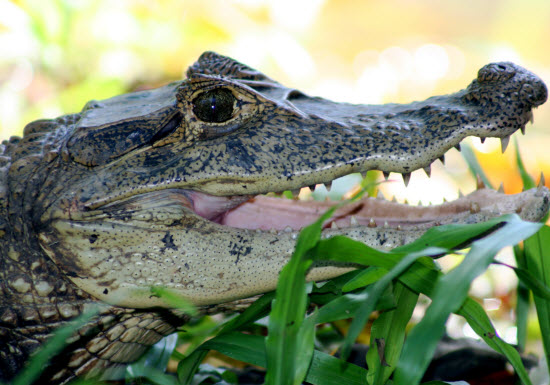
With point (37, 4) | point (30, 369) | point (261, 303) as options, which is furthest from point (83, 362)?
point (37, 4)

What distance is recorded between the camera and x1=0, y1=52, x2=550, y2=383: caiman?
6.30 ft

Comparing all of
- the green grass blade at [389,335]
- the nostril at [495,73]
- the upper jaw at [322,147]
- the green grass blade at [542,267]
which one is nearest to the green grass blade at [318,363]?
the green grass blade at [389,335]

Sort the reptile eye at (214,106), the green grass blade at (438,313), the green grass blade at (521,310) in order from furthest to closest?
the green grass blade at (521,310) < the reptile eye at (214,106) < the green grass blade at (438,313)

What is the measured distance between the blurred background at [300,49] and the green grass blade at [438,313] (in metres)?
3.56

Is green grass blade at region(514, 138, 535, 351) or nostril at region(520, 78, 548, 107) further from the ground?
nostril at region(520, 78, 548, 107)

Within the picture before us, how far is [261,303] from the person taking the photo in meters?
1.86

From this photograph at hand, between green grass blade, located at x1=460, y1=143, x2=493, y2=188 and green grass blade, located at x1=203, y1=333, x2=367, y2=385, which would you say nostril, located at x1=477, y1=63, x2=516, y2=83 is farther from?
green grass blade, located at x1=203, y1=333, x2=367, y2=385

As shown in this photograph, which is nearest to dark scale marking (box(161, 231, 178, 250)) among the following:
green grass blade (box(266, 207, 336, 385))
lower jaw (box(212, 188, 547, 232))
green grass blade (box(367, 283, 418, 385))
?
lower jaw (box(212, 188, 547, 232))

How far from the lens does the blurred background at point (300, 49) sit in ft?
17.9

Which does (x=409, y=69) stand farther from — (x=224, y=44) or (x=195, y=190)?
(x=195, y=190)

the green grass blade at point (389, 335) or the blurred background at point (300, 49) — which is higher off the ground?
the blurred background at point (300, 49)

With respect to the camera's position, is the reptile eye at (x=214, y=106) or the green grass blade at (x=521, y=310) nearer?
the reptile eye at (x=214, y=106)

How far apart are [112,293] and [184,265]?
10.2 inches

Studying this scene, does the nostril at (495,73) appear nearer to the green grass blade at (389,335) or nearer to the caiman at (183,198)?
the caiman at (183,198)
